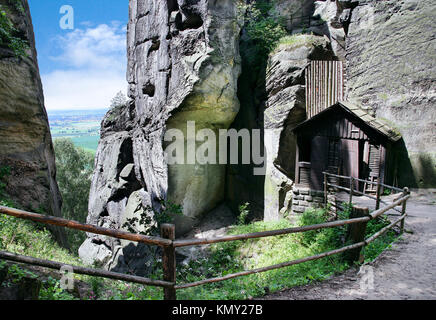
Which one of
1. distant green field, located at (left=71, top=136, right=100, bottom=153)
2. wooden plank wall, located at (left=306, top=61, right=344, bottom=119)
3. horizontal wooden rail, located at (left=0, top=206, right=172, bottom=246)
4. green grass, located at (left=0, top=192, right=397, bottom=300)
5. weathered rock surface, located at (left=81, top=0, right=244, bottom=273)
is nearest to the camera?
horizontal wooden rail, located at (left=0, top=206, right=172, bottom=246)

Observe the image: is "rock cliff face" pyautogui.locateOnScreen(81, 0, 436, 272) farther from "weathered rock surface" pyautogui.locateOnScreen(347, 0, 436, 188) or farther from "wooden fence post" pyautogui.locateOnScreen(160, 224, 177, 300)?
"wooden fence post" pyautogui.locateOnScreen(160, 224, 177, 300)

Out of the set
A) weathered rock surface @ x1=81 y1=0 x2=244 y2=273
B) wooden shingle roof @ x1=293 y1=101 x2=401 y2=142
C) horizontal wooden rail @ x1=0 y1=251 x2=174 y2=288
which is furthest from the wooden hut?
horizontal wooden rail @ x1=0 y1=251 x2=174 y2=288

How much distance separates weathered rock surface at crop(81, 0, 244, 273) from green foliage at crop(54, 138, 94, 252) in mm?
8623

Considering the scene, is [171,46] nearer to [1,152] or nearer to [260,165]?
[260,165]

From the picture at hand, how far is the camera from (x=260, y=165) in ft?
45.5

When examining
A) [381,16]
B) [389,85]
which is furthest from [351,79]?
[381,16]

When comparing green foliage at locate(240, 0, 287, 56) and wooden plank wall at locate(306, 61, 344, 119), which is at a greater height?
green foliage at locate(240, 0, 287, 56)

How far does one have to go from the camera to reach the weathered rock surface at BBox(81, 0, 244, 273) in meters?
12.8

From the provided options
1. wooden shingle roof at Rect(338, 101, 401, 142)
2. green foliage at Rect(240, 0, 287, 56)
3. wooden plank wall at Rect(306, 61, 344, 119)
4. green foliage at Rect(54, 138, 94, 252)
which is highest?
green foliage at Rect(240, 0, 287, 56)

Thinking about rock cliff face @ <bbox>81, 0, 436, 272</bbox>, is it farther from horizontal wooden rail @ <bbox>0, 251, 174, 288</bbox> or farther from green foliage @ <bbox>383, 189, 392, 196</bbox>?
horizontal wooden rail @ <bbox>0, 251, 174, 288</bbox>

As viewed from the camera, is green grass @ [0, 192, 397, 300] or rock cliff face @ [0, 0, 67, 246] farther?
rock cliff face @ [0, 0, 67, 246]

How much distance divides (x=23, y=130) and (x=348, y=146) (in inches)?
433

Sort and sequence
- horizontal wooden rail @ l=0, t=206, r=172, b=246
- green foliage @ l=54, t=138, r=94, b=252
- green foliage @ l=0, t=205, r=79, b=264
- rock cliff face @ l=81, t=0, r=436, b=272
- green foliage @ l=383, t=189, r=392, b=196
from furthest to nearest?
green foliage @ l=54, t=138, r=94, b=252, rock cliff face @ l=81, t=0, r=436, b=272, green foliage @ l=383, t=189, r=392, b=196, green foliage @ l=0, t=205, r=79, b=264, horizontal wooden rail @ l=0, t=206, r=172, b=246

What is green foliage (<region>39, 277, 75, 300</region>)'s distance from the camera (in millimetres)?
3074
